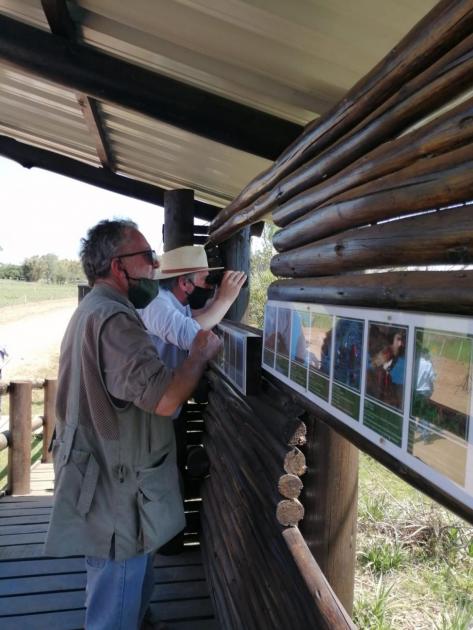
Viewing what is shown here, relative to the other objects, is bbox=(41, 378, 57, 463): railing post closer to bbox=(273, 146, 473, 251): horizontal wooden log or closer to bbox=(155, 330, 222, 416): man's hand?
bbox=(155, 330, 222, 416): man's hand

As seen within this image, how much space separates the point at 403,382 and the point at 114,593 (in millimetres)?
1994

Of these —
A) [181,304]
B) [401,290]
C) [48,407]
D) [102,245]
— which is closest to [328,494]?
[401,290]

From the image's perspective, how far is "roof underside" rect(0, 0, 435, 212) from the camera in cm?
168

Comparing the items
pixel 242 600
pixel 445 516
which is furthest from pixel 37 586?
pixel 445 516

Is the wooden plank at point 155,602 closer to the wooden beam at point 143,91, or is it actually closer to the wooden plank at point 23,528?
the wooden plank at point 23,528

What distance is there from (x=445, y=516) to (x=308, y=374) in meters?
4.52

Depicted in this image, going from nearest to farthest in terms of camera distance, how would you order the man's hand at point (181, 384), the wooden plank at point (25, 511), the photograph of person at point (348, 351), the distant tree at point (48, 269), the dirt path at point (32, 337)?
1. the photograph of person at point (348, 351)
2. the man's hand at point (181, 384)
3. the wooden plank at point (25, 511)
4. the dirt path at point (32, 337)
5. the distant tree at point (48, 269)

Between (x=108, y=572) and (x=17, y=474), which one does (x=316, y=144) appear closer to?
(x=108, y=572)

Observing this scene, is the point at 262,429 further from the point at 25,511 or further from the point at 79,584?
the point at 25,511

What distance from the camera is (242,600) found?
2.47 metres

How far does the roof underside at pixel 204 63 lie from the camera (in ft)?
5.53

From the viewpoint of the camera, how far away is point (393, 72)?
1.38 metres

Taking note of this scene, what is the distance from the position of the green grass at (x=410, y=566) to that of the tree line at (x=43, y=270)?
3028 inches

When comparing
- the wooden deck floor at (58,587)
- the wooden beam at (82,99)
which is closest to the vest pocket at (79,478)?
the wooden deck floor at (58,587)
